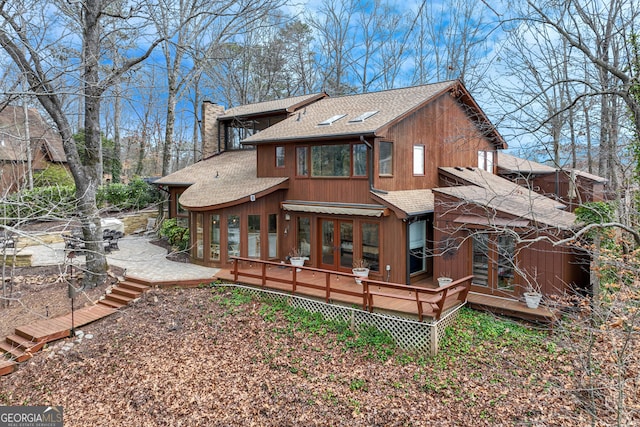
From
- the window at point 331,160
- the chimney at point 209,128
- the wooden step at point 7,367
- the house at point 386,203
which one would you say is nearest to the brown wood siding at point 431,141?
the house at point 386,203

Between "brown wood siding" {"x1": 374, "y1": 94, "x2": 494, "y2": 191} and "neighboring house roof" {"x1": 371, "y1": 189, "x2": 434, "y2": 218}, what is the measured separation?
309 millimetres

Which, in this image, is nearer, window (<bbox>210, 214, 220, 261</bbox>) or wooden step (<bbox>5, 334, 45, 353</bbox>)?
wooden step (<bbox>5, 334, 45, 353</bbox>)

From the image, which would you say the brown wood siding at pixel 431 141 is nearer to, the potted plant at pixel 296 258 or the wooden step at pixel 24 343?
the potted plant at pixel 296 258

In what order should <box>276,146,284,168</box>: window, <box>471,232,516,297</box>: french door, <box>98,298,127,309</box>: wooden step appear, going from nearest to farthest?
<box>471,232,516,297</box>: french door, <box>98,298,127,309</box>: wooden step, <box>276,146,284,168</box>: window

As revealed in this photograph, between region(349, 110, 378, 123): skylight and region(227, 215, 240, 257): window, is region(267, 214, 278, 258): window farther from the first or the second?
region(349, 110, 378, 123): skylight

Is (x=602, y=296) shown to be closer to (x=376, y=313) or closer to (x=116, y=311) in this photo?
(x=376, y=313)

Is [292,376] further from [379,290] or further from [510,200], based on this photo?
[510,200]

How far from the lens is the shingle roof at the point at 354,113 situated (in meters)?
11.8

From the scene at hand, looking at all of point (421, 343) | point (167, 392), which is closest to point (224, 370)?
point (167, 392)

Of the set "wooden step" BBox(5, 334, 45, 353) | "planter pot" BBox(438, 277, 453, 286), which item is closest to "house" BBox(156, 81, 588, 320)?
"planter pot" BBox(438, 277, 453, 286)

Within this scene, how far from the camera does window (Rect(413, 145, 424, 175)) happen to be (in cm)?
1302

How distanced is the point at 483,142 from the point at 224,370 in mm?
14257

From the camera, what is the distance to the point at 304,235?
1321 centimetres

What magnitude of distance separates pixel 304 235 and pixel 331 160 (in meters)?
2.71
